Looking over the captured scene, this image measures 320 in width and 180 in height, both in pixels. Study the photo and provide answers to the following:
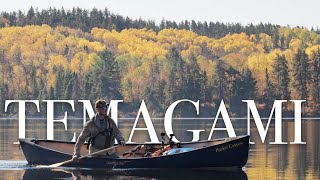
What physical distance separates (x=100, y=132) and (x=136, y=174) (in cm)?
191

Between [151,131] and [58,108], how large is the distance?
110041 mm

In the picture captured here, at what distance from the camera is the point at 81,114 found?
179125 millimetres

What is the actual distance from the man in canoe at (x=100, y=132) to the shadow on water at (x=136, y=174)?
80cm

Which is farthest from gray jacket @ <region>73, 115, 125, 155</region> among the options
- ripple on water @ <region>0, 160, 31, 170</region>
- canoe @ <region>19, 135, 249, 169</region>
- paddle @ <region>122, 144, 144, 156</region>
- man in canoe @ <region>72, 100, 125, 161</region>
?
ripple on water @ <region>0, 160, 31, 170</region>

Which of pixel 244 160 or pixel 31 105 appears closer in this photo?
pixel 244 160

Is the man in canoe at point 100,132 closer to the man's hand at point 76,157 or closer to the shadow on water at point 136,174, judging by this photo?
the man's hand at point 76,157

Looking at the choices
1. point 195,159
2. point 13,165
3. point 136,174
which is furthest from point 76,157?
point 13,165

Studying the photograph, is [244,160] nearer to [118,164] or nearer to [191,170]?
[191,170]

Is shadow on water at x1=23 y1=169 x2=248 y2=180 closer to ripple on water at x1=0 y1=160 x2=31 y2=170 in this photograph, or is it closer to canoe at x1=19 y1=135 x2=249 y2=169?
canoe at x1=19 y1=135 x2=249 y2=169

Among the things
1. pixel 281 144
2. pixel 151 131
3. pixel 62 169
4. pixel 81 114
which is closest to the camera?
pixel 62 169

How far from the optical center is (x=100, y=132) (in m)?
36.8

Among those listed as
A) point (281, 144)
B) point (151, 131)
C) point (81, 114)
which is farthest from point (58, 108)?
point (281, 144)

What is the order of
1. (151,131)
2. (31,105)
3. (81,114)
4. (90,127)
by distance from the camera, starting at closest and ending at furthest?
(90,127) < (151,131) < (81,114) < (31,105)

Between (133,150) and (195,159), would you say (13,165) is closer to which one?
(133,150)
